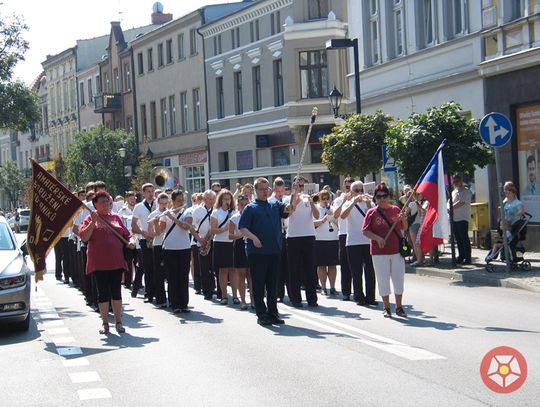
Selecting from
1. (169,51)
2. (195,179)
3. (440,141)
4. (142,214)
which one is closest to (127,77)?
(169,51)

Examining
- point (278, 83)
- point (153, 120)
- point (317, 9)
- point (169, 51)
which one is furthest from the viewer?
point (153, 120)

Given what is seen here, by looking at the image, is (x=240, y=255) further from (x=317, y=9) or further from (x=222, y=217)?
(x=317, y=9)

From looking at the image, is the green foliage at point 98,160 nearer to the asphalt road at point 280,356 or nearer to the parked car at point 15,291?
the asphalt road at point 280,356

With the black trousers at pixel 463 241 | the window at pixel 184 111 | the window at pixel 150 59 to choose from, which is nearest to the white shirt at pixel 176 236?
the black trousers at pixel 463 241

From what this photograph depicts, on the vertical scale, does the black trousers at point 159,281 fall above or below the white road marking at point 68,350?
above

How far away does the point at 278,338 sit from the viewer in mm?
11781

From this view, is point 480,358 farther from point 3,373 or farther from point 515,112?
point 515,112

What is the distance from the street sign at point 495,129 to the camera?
17.4 meters

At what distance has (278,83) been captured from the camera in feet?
133

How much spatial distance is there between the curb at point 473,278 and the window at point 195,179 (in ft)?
95.6

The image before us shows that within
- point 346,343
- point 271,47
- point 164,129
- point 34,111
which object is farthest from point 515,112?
point 164,129

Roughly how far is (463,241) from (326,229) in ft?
15.1

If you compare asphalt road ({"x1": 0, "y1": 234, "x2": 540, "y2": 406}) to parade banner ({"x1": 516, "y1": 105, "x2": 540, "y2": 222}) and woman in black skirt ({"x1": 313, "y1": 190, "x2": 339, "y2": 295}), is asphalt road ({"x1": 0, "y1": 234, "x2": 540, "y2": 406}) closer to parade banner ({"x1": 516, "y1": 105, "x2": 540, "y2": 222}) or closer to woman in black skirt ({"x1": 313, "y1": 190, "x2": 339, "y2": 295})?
woman in black skirt ({"x1": 313, "y1": 190, "x2": 339, "y2": 295})

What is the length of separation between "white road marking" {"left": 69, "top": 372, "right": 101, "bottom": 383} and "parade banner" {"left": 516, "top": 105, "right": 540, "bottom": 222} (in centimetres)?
1500
